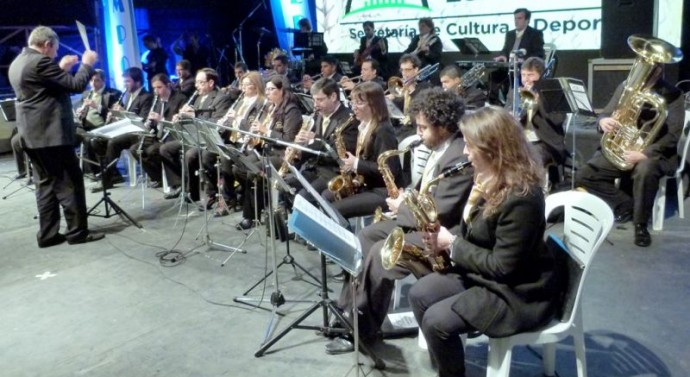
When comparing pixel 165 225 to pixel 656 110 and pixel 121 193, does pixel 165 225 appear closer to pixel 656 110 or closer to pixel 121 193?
pixel 121 193

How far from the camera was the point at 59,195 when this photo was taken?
17.1 ft

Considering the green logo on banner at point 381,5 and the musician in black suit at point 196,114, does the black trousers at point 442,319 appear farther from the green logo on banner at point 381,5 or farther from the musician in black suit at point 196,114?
the green logo on banner at point 381,5

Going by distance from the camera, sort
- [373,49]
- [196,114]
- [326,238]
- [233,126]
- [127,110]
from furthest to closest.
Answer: [373,49] → [127,110] → [196,114] → [233,126] → [326,238]

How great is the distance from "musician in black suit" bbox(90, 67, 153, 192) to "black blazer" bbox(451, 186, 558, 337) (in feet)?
17.6

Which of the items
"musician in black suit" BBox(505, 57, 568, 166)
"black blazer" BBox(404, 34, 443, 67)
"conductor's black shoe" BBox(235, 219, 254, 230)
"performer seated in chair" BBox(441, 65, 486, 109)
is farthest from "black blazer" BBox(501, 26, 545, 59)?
"conductor's black shoe" BBox(235, 219, 254, 230)

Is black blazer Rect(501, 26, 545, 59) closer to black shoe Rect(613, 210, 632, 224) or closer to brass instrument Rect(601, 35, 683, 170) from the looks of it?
brass instrument Rect(601, 35, 683, 170)

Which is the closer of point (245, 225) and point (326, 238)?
point (326, 238)

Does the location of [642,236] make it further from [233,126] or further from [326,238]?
[233,126]

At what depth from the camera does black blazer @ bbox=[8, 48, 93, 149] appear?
4.86 m

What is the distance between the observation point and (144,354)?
3334 mm

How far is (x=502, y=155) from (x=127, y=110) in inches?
229

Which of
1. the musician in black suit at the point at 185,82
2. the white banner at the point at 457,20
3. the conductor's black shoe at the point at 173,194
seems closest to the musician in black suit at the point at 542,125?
the conductor's black shoe at the point at 173,194

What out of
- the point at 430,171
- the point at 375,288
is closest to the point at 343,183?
the point at 430,171

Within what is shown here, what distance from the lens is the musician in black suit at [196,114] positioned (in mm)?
6293
